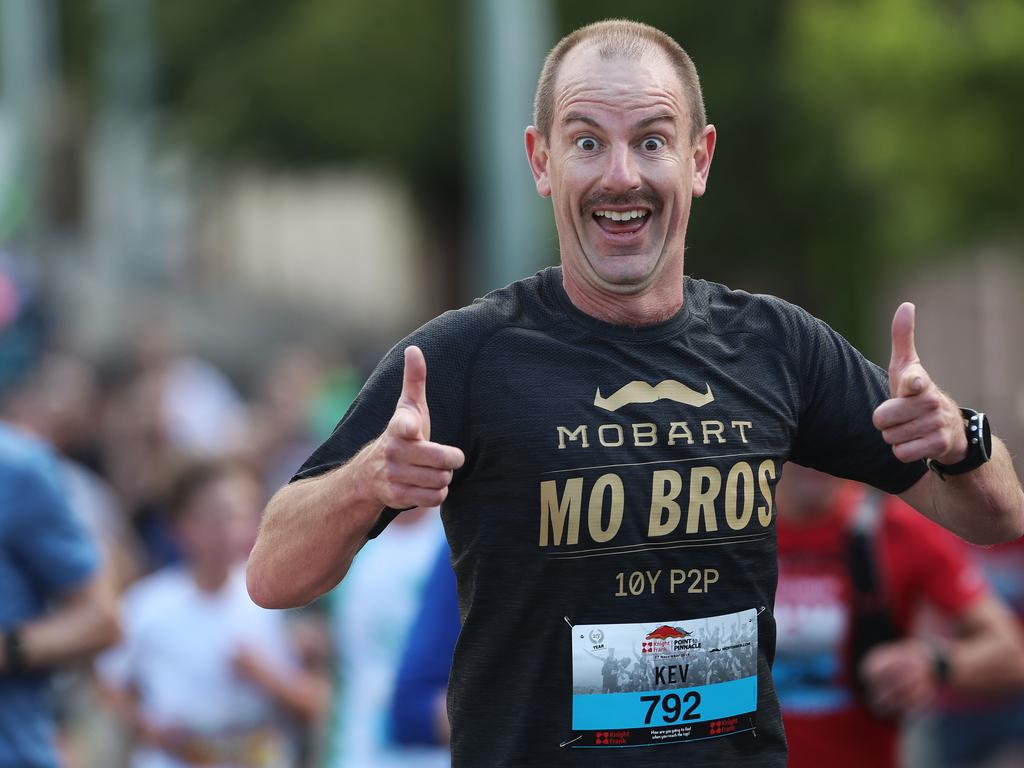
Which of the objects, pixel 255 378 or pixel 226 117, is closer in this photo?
pixel 255 378

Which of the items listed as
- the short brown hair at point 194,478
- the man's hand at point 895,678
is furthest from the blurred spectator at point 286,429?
the man's hand at point 895,678

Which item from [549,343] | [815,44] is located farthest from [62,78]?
[549,343]

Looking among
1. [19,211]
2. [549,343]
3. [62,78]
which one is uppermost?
[62,78]

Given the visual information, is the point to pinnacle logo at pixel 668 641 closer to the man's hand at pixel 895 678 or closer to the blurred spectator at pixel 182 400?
the man's hand at pixel 895 678

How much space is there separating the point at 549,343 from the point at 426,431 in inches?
14.3

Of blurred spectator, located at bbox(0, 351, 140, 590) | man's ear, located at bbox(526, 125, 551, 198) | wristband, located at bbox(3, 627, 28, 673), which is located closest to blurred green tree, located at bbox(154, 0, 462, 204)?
blurred spectator, located at bbox(0, 351, 140, 590)

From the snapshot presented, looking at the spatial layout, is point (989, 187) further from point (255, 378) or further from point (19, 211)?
point (19, 211)

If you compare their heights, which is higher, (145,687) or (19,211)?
(19,211)

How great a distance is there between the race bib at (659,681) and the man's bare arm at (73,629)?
2.34 meters

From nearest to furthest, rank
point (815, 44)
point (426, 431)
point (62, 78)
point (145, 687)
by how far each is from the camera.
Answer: point (426, 431)
point (145, 687)
point (815, 44)
point (62, 78)

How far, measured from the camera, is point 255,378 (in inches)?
1268

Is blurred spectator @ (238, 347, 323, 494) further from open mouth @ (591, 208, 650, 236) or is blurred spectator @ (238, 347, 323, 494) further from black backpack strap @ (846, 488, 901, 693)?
open mouth @ (591, 208, 650, 236)

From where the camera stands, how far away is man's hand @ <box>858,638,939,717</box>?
5617mm

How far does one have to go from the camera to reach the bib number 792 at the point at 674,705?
341 cm
